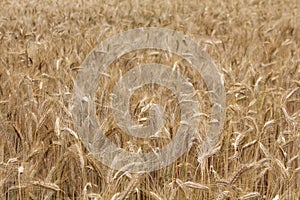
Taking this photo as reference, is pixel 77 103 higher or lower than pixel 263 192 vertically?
higher

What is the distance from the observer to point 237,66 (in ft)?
11.0

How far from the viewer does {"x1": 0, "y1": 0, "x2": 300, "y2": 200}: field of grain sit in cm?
158

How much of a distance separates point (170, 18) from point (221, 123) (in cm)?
455

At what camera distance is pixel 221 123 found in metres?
2.12

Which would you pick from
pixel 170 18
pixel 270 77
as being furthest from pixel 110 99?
pixel 170 18

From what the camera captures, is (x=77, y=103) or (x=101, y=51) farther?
(x=101, y=51)

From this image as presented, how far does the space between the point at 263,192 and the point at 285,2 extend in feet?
24.9

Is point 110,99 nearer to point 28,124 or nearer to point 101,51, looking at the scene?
point 28,124

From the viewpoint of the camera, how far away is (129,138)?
201cm

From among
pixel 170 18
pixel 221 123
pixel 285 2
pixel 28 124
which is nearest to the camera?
pixel 28 124

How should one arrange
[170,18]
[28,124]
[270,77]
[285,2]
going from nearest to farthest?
1. [28,124]
2. [270,77]
3. [170,18]
4. [285,2]

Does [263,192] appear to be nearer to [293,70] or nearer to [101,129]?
[101,129]

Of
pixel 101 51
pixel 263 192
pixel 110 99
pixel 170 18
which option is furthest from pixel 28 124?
pixel 170 18

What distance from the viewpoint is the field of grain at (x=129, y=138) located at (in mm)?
1582
